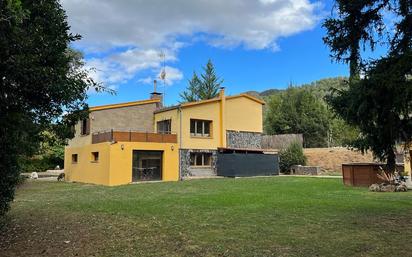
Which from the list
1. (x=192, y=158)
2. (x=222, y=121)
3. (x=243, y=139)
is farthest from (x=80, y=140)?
(x=243, y=139)

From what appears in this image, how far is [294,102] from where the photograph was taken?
A: 59688 mm

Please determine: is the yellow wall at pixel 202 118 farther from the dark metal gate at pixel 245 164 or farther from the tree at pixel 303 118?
the tree at pixel 303 118

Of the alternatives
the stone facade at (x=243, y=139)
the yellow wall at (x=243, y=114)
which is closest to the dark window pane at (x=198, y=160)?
the stone facade at (x=243, y=139)

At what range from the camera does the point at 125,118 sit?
30906 mm

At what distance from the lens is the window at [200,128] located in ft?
106

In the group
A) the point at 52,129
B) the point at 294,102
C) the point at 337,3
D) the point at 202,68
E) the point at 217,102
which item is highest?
the point at 202,68

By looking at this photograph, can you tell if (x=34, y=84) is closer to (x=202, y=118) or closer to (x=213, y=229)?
(x=213, y=229)

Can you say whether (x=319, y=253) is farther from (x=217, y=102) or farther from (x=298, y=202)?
(x=217, y=102)

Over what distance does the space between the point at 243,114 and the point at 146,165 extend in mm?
12106

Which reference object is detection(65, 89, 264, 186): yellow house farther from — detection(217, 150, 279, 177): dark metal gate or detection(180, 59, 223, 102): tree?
detection(180, 59, 223, 102): tree

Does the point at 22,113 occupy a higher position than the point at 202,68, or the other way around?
the point at 202,68

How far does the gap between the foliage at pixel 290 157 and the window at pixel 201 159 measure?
8.84 meters

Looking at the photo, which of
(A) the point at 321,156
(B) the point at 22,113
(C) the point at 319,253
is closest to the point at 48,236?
(B) the point at 22,113

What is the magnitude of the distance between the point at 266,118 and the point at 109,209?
171 feet
